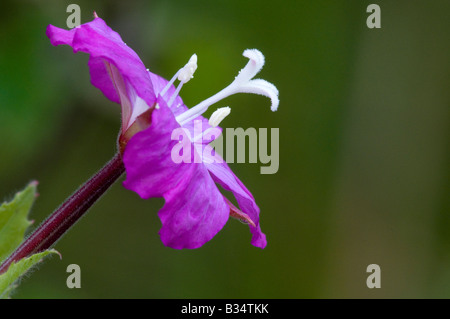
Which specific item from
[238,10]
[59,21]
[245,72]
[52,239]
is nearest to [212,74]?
[238,10]

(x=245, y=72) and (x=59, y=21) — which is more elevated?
(x=59, y=21)

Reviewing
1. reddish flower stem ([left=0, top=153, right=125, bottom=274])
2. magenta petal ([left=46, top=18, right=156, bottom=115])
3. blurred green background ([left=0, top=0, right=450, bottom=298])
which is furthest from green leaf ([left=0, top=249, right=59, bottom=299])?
blurred green background ([left=0, top=0, right=450, bottom=298])

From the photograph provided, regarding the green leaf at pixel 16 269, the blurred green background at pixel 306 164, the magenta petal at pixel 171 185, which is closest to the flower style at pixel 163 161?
the magenta petal at pixel 171 185

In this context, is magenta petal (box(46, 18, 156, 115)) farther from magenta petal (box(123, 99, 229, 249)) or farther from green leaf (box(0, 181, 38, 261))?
green leaf (box(0, 181, 38, 261))

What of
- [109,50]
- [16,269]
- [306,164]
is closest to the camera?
[16,269]

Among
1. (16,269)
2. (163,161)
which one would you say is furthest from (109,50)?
(16,269)

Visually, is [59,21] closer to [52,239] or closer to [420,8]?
[52,239]

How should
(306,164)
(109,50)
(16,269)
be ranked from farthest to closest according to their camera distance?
1. (306,164)
2. (109,50)
3. (16,269)

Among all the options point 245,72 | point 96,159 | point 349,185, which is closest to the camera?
point 245,72

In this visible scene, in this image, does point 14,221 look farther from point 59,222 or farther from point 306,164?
point 306,164
